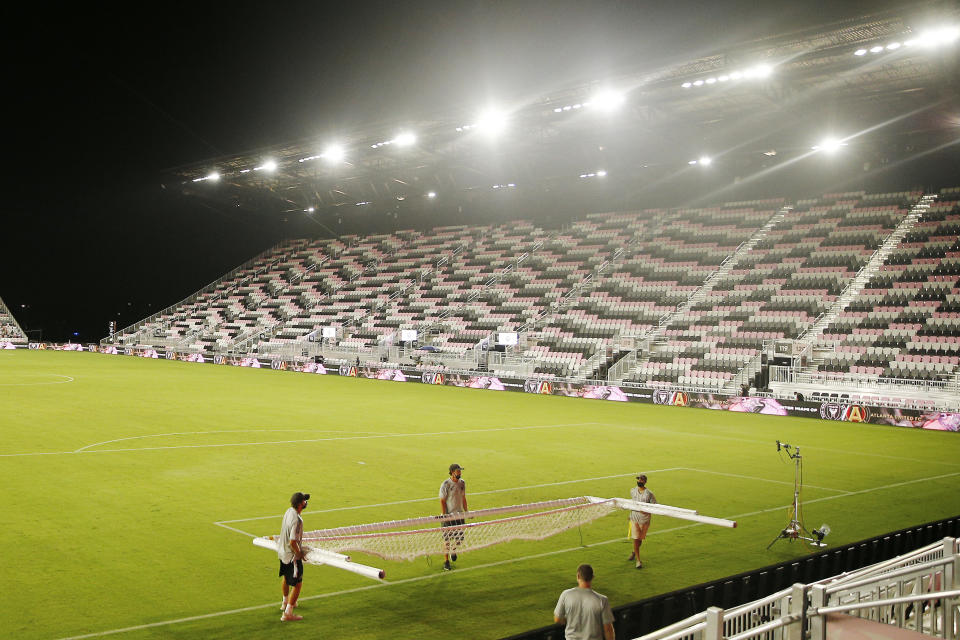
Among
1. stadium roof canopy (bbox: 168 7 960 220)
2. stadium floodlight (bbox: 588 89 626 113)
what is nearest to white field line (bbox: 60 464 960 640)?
stadium roof canopy (bbox: 168 7 960 220)

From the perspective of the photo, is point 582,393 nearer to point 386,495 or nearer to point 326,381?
point 326,381

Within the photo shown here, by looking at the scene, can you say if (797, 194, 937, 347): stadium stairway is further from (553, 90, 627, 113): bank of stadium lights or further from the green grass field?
(553, 90, 627, 113): bank of stadium lights

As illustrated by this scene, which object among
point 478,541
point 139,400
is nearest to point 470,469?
point 478,541

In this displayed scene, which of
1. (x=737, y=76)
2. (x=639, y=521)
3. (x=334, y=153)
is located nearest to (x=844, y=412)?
(x=737, y=76)

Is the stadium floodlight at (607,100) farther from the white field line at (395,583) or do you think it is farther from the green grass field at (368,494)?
the white field line at (395,583)

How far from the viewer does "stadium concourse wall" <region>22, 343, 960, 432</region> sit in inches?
1084

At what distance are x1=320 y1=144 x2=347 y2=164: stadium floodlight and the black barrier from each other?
38689 mm

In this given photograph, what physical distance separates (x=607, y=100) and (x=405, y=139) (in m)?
12.3

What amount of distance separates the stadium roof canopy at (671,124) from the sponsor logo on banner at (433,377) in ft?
41.4

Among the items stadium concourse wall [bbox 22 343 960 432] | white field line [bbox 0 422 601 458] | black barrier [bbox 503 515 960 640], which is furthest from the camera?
stadium concourse wall [bbox 22 343 960 432]

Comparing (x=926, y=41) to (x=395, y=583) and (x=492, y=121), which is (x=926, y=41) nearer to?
(x=492, y=121)

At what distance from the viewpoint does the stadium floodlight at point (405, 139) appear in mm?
41778

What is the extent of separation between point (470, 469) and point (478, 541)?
301 inches

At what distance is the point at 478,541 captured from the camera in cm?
996
